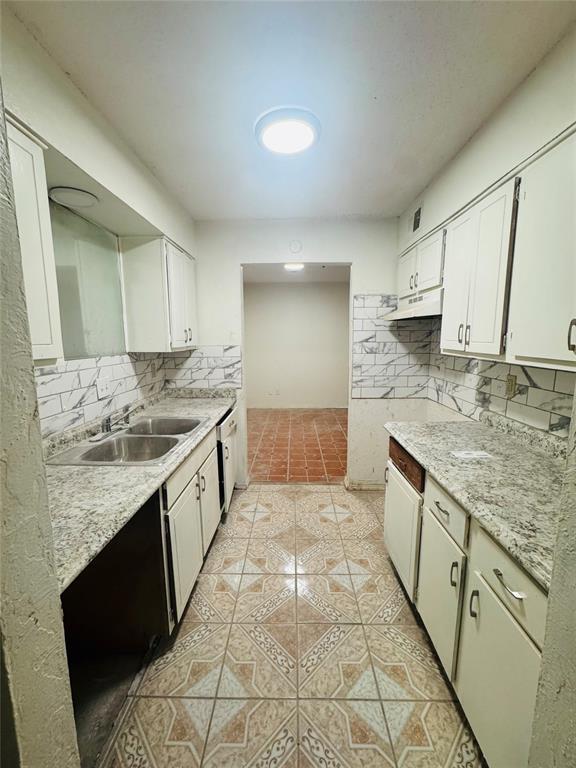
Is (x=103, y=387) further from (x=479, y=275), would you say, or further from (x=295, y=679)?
(x=479, y=275)

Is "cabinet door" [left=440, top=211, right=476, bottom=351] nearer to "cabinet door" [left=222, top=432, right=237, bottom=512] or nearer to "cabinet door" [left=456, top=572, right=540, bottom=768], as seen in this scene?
"cabinet door" [left=456, top=572, right=540, bottom=768]

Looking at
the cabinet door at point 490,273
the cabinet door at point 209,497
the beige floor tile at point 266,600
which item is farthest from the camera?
the cabinet door at point 209,497

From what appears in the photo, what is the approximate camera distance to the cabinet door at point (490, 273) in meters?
1.31

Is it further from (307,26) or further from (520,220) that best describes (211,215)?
(520,220)

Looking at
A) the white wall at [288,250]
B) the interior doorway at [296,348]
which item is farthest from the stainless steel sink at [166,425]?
the interior doorway at [296,348]

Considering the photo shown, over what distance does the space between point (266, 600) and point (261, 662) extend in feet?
1.07

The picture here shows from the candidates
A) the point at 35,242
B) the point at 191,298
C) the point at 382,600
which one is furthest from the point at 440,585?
the point at 191,298

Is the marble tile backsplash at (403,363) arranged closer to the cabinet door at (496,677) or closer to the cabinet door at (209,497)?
the cabinet door at (496,677)

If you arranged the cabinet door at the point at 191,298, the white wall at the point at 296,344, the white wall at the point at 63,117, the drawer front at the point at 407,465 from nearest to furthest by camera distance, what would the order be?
the white wall at the point at 63,117 < the drawer front at the point at 407,465 < the cabinet door at the point at 191,298 < the white wall at the point at 296,344

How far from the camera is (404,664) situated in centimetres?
135

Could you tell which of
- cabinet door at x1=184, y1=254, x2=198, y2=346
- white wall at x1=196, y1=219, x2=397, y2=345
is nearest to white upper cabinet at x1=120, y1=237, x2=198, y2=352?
cabinet door at x1=184, y1=254, x2=198, y2=346

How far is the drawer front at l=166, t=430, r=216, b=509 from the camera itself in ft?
4.47

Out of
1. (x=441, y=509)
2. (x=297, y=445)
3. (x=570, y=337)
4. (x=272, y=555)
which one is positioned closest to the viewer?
(x=570, y=337)

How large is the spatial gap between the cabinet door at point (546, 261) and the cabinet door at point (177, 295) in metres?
2.08
